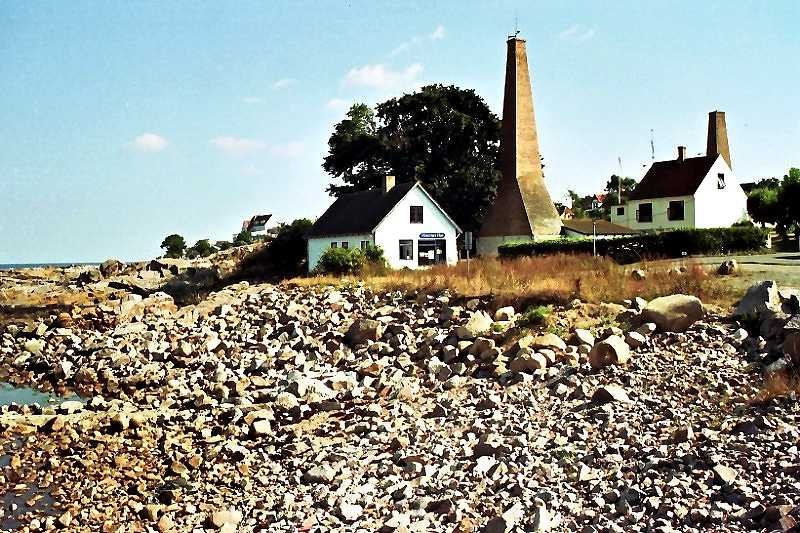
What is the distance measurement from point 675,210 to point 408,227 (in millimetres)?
21435

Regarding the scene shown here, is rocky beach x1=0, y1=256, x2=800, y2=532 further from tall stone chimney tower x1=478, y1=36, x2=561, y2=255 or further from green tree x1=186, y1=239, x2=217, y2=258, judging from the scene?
green tree x1=186, y1=239, x2=217, y2=258

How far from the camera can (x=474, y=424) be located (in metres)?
14.5

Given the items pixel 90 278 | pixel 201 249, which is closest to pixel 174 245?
Result: pixel 201 249

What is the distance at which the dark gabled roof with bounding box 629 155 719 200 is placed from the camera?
5450cm

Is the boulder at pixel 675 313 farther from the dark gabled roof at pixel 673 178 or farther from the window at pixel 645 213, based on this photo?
the window at pixel 645 213

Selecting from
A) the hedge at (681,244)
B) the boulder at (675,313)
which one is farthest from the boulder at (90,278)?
the boulder at (675,313)

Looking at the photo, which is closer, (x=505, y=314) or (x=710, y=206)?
(x=505, y=314)

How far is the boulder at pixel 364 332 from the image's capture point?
23.2 m

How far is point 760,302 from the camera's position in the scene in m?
17.7

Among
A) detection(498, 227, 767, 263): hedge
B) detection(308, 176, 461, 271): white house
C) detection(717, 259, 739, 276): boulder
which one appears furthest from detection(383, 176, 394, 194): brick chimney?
detection(717, 259, 739, 276): boulder

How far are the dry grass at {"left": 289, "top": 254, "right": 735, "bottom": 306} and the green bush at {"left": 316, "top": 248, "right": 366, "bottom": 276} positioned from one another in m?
6.48

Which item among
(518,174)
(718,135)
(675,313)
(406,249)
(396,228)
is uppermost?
(718,135)

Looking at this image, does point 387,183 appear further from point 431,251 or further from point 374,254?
point 374,254

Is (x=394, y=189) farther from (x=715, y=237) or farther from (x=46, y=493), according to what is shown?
(x=46, y=493)
